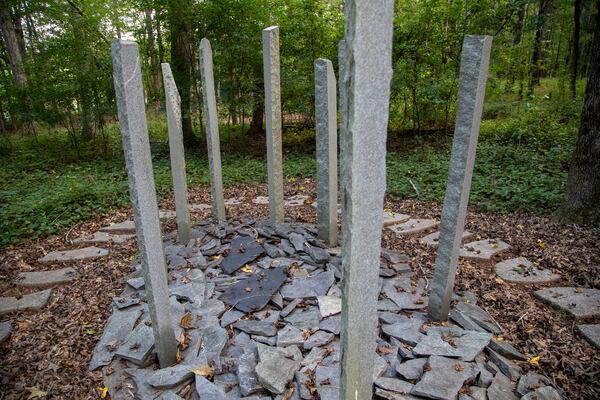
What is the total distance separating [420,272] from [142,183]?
2.59 m

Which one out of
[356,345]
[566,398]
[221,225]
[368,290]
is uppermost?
[368,290]

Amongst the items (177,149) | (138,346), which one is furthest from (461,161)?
(177,149)

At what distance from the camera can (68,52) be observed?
24.3 feet

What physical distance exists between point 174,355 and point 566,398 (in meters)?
2.37

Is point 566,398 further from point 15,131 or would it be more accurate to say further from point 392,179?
point 15,131

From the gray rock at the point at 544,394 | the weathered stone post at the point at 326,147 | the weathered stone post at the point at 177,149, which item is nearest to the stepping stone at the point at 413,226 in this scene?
the weathered stone post at the point at 326,147

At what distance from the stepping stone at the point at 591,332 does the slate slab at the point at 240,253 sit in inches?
105

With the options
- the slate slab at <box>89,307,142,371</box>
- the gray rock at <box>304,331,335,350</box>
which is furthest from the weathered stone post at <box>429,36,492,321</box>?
the slate slab at <box>89,307,142,371</box>

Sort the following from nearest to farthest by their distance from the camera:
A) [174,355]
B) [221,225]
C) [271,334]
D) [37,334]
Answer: [174,355] → [271,334] → [37,334] → [221,225]

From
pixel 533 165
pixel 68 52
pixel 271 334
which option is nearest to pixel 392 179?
pixel 533 165

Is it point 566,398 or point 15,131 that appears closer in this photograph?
point 566,398

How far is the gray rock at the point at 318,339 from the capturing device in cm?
236

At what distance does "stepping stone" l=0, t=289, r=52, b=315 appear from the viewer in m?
3.05

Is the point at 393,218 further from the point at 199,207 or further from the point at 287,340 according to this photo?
the point at 199,207
